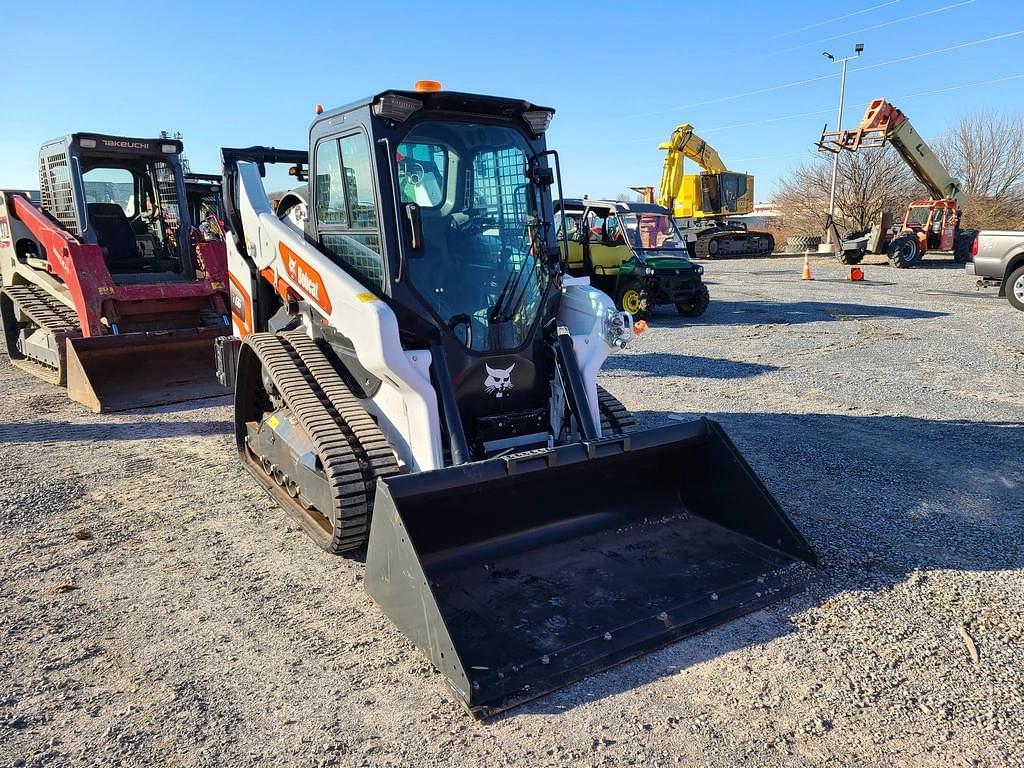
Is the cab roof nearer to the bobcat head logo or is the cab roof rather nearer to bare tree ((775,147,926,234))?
the bobcat head logo

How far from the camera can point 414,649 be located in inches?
127

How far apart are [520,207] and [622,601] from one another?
2403 millimetres

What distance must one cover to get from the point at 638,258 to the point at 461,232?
9.14m

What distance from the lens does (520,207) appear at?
444 cm

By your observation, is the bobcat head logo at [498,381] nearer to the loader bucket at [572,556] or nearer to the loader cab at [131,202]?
the loader bucket at [572,556]

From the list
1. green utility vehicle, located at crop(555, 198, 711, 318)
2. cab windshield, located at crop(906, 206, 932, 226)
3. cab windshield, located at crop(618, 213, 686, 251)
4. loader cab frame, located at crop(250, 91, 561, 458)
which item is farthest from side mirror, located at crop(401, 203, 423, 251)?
cab windshield, located at crop(906, 206, 932, 226)

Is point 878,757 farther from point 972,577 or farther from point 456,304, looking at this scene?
point 456,304

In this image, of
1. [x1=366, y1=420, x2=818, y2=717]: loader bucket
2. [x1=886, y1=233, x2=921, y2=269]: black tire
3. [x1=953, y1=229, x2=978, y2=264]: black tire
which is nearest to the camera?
[x1=366, y1=420, x2=818, y2=717]: loader bucket

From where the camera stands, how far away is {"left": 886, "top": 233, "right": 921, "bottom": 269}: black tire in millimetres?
23000

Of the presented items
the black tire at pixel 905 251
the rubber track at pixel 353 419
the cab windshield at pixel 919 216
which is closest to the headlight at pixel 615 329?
the rubber track at pixel 353 419

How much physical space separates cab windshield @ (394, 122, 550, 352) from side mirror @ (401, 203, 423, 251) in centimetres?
5

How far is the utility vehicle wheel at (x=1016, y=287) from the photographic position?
43.0ft

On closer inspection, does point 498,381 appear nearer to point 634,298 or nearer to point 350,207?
point 350,207

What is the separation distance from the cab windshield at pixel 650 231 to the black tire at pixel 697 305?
36.9 inches
